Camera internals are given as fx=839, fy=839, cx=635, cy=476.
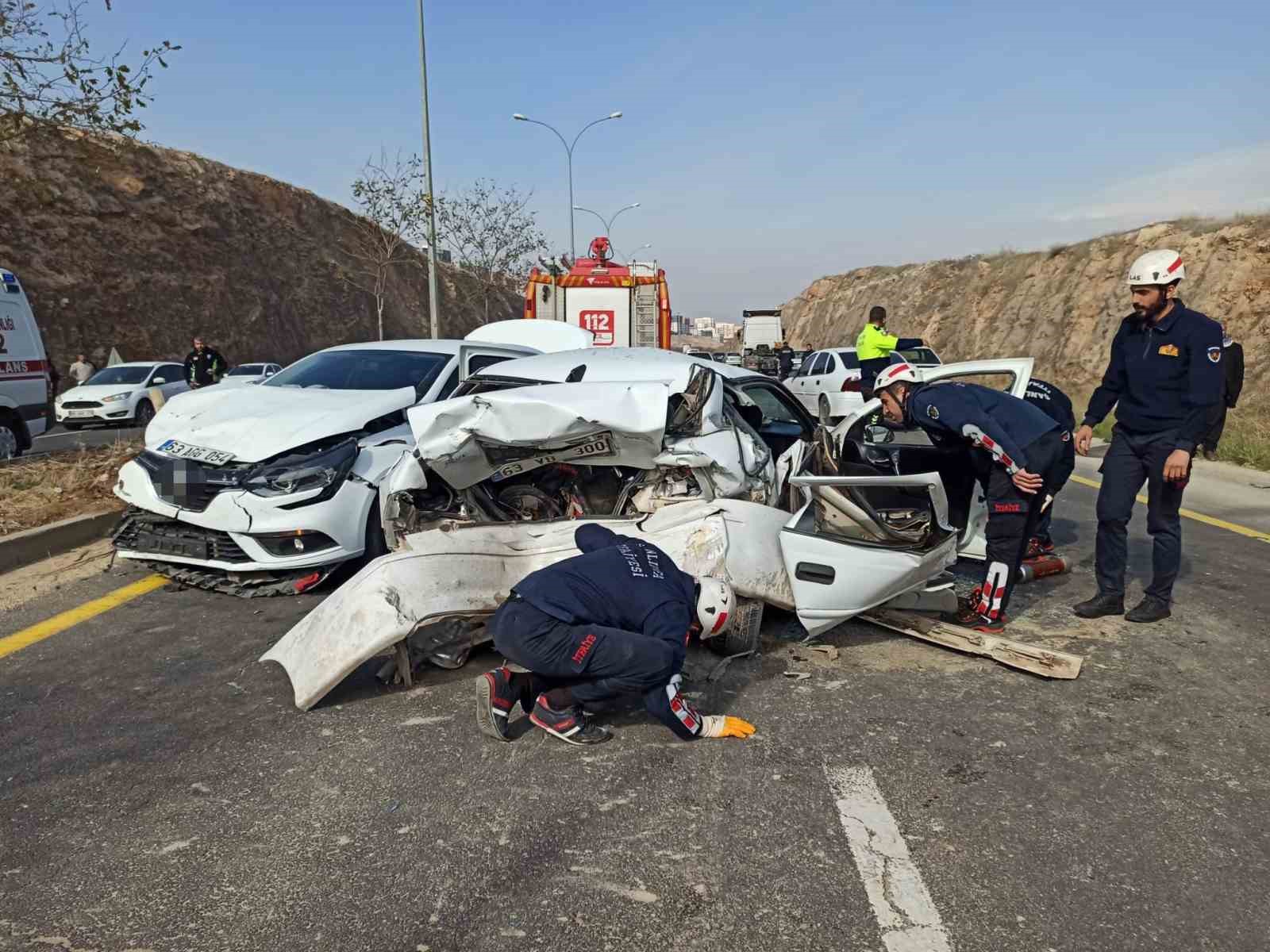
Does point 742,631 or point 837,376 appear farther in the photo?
point 837,376

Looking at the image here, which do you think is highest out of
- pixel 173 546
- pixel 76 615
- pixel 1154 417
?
pixel 1154 417

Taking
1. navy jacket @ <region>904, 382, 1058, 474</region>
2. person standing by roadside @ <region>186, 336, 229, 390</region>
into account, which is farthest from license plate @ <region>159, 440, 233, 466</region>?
person standing by roadside @ <region>186, 336, 229, 390</region>

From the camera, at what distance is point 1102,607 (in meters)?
4.61

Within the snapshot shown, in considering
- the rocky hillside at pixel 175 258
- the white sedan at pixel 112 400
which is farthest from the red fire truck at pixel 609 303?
the rocky hillside at pixel 175 258

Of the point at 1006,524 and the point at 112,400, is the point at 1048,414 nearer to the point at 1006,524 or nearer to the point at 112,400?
the point at 1006,524

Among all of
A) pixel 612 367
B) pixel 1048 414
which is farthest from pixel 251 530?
pixel 1048 414

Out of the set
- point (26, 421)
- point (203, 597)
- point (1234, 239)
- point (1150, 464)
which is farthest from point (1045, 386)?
point (1234, 239)

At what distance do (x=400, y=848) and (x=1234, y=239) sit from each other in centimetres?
2891

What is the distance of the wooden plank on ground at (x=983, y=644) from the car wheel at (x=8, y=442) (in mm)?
8884

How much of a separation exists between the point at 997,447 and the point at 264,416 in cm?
418

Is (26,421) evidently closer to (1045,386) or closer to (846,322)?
(1045,386)

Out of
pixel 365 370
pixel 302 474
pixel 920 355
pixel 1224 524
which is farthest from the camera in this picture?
pixel 920 355

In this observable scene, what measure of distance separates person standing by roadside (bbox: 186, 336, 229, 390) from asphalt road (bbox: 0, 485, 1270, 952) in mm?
10124

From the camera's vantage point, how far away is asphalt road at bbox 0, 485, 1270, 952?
2166 mm
